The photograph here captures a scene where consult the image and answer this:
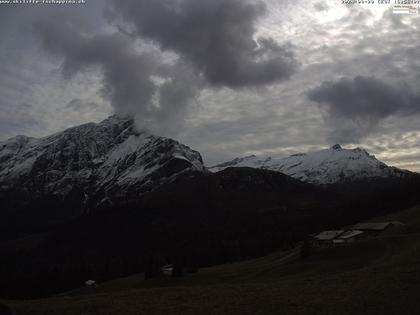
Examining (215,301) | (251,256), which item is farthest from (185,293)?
(251,256)

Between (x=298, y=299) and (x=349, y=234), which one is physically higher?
(x=349, y=234)

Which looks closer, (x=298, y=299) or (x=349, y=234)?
(x=298, y=299)

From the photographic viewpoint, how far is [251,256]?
157500 millimetres

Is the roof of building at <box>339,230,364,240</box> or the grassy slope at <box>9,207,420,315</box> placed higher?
the roof of building at <box>339,230,364,240</box>

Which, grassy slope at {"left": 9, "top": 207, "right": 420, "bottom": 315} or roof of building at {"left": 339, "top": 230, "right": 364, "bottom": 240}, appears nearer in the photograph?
grassy slope at {"left": 9, "top": 207, "right": 420, "bottom": 315}

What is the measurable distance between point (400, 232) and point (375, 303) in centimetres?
7245

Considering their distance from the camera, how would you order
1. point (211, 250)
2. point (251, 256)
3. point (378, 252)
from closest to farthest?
1. point (378, 252)
2. point (251, 256)
3. point (211, 250)

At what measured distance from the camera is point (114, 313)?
127 ft

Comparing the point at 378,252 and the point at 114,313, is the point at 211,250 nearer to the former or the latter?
the point at 378,252

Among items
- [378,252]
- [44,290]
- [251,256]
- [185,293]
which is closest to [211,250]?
[251,256]

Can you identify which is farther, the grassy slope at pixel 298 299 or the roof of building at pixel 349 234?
the roof of building at pixel 349 234

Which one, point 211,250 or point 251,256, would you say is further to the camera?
point 211,250

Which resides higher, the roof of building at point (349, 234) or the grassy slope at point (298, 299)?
the roof of building at point (349, 234)

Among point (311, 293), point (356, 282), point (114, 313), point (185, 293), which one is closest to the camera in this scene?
point (114, 313)
